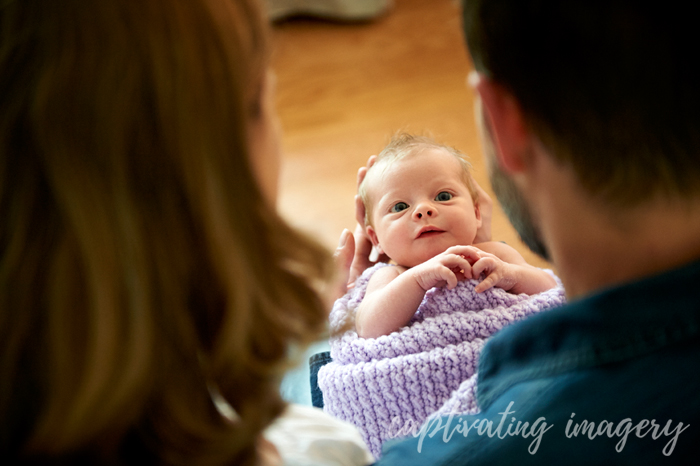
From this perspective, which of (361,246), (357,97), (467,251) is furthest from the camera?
(357,97)

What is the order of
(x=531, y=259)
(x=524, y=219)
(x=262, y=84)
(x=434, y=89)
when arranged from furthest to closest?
(x=434, y=89)
(x=531, y=259)
(x=524, y=219)
(x=262, y=84)

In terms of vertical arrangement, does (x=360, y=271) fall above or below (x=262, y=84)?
above

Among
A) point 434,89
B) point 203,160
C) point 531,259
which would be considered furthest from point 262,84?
point 434,89

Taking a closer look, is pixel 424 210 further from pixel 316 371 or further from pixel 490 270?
pixel 316 371

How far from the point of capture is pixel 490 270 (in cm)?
106

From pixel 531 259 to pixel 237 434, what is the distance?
1224 mm

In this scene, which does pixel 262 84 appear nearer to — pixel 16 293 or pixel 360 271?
pixel 16 293

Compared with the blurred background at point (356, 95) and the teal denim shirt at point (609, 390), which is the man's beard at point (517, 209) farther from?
the blurred background at point (356, 95)

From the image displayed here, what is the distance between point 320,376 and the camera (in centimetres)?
108

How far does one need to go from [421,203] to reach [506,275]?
0.20 metres

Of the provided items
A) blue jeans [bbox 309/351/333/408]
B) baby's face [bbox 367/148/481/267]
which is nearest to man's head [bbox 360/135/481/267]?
baby's face [bbox 367/148/481/267]

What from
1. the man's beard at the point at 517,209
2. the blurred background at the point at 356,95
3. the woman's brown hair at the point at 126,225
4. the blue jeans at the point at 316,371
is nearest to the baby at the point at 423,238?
the blue jeans at the point at 316,371

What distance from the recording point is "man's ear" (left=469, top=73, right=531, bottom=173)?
647 millimetres

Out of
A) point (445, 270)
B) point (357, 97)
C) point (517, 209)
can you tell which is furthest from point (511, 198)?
point (357, 97)
